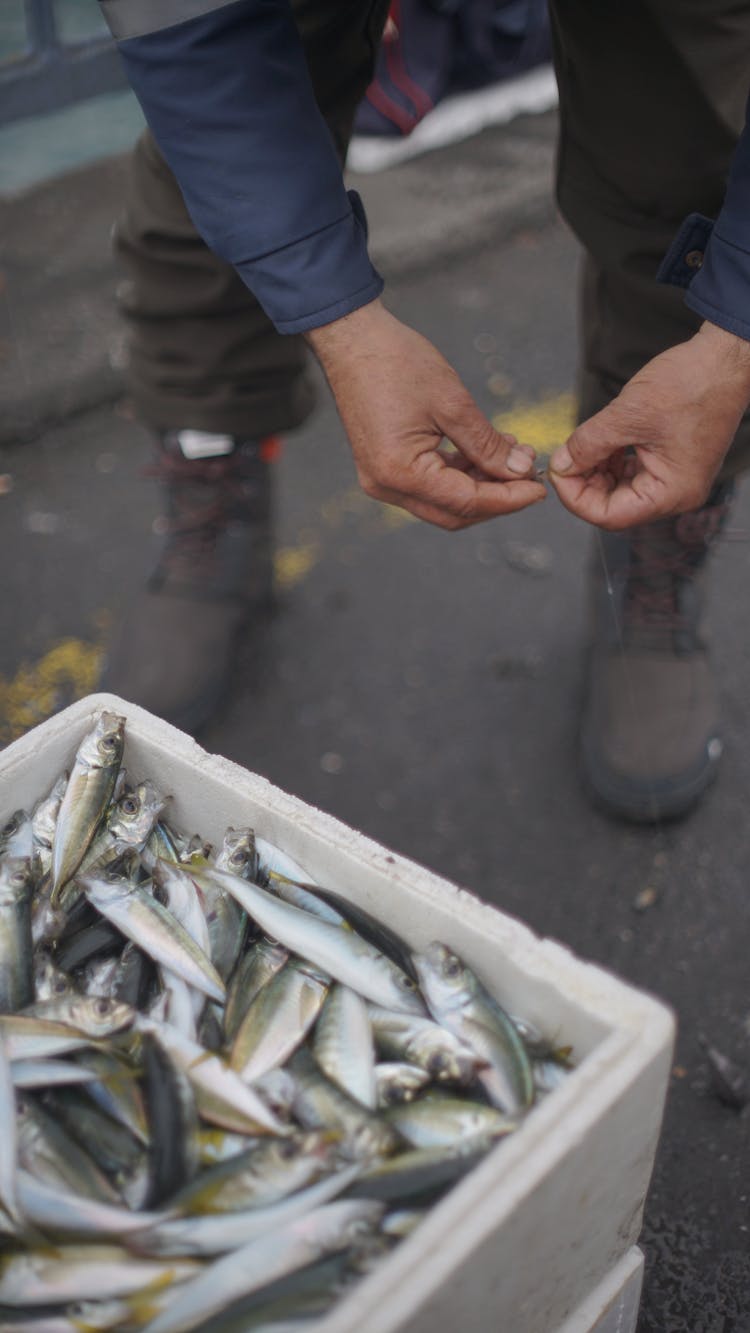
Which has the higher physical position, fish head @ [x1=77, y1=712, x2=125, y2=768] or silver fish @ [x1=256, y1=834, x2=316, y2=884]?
fish head @ [x1=77, y1=712, x2=125, y2=768]

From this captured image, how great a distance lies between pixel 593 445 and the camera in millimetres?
1672

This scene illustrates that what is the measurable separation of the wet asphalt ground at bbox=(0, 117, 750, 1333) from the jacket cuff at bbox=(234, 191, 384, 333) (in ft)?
3.41

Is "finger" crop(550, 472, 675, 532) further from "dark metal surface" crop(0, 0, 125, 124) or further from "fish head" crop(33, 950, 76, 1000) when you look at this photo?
"dark metal surface" crop(0, 0, 125, 124)

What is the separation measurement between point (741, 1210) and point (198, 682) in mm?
1407

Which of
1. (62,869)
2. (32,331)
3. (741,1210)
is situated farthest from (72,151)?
(741,1210)

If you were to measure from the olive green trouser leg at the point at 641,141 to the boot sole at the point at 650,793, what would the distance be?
0.59m

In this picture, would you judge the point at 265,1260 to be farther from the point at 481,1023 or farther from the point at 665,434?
the point at 665,434

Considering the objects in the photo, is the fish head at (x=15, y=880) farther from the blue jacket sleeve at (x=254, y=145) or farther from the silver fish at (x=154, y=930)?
the blue jacket sleeve at (x=254, y=145)

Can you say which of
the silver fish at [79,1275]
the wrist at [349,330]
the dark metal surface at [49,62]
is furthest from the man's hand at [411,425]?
the dark metal surface at [49,62]

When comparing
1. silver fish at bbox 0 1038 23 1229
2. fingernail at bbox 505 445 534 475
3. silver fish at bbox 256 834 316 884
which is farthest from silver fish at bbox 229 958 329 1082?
fingernail at bbox 505 445 534 475

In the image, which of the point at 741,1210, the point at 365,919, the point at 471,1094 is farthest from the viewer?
the point at 741,1210

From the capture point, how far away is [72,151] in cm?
439

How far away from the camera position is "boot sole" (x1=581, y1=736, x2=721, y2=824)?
2.24 meters

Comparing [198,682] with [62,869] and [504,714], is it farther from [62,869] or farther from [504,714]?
[62,869]
